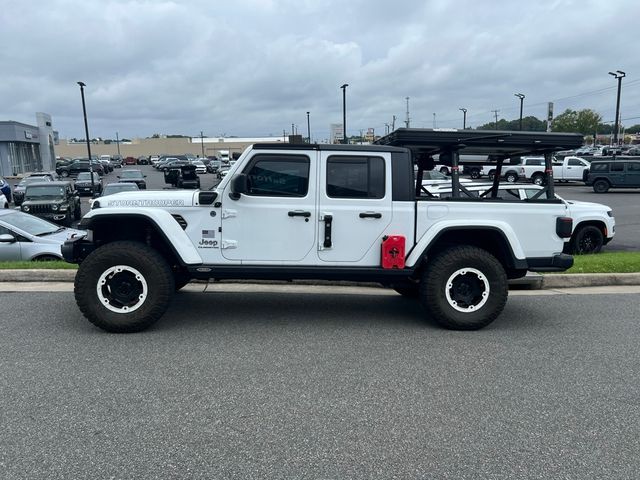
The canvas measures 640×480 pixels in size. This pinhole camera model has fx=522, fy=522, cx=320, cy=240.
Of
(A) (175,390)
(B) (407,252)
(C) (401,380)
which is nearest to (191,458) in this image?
(A) (175,390)

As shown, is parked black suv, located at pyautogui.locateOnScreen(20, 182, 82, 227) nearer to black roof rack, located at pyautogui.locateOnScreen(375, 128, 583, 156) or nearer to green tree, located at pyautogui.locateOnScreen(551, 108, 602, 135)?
black roof rack, located at pyautogui.locateOnScreen(375, 128, 583, 156)

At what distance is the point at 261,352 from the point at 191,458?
1.80 meters

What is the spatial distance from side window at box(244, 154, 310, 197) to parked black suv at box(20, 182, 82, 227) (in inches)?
564

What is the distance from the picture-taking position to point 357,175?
560cm

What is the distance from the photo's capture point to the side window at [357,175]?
18.3 feet

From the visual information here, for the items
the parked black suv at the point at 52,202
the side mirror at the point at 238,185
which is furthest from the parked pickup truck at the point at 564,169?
the side mirror at the point at 238,185

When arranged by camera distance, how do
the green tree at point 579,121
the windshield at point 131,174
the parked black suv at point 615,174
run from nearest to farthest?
the parked black suv at point 615,174
the windshield at point 131,174
the green tree at point 579,121

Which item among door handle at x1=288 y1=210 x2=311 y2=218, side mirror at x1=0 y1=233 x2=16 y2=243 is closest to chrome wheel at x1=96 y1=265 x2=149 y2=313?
door handle at x1=288 y1=210 x2=311 y2=218

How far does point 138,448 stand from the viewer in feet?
10.6

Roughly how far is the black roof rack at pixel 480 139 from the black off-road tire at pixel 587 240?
5656mm

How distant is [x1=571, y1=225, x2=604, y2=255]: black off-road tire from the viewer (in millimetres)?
10953

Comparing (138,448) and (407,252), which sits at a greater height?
(407,252)

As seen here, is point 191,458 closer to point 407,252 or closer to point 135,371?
point 135,371

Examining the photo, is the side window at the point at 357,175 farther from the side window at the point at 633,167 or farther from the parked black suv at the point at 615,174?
the side window at the point at 633,167
